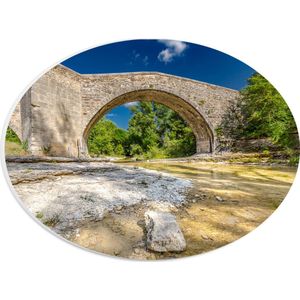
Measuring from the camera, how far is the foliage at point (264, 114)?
4.99ft

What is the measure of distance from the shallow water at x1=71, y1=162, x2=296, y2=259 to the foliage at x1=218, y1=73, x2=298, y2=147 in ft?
0.79

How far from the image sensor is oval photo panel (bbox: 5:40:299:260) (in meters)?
1.12

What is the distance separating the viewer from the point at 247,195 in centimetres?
129

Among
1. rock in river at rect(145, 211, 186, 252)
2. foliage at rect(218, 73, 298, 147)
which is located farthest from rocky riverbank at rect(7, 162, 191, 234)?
foliage at rect(218, 73, 298, 147)

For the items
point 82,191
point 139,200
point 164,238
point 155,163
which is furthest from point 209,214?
point 82,191

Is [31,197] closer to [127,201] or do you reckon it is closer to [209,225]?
[127,201]

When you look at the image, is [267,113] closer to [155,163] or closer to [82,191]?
[155,163]

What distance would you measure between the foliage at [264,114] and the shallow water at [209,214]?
0.24 m

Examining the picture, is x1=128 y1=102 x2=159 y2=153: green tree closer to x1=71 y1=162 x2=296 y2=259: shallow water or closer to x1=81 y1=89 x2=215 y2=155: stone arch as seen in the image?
x1=71 y1=162 x2=296 y2=259: shallow water

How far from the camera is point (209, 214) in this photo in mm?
1183

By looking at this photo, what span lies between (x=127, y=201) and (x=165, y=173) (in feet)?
1.14

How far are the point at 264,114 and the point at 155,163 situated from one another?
2.83ft

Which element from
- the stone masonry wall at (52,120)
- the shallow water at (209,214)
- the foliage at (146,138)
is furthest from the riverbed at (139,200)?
the stone masonry wall at (52,120)
